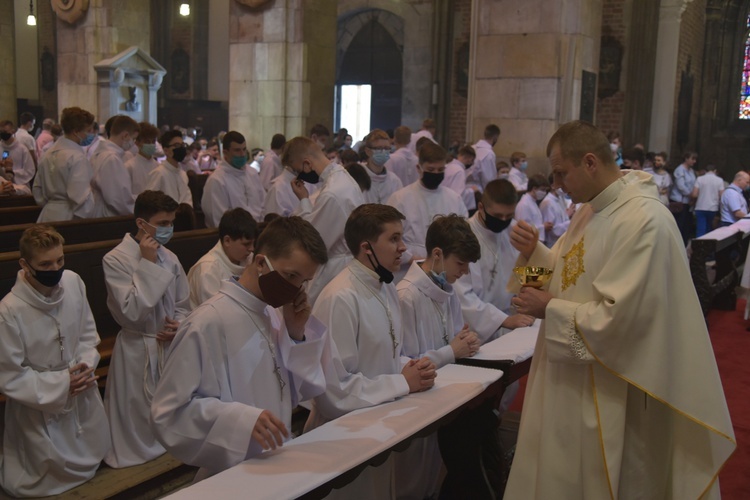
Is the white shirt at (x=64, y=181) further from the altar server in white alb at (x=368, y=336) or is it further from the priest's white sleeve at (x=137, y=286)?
the altar server in white alb at (x=368, y=336)

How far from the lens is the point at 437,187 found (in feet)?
23.9

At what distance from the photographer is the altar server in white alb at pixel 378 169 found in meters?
8.54

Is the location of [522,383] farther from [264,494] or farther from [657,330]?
[264,494]

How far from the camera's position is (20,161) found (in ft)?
44.0

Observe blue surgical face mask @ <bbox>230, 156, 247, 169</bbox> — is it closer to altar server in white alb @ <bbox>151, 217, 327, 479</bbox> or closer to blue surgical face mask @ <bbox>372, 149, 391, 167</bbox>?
blue surgical face mask @ <bbox>372, 149, 391, 167</bbox>

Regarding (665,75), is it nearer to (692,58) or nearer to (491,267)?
(692,58)

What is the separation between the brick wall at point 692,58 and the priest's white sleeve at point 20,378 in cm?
1835

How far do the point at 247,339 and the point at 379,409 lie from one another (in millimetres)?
682

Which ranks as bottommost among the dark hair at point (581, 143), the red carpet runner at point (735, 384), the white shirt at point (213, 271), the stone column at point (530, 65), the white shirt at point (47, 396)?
the red carpet runner at point (735, 384)

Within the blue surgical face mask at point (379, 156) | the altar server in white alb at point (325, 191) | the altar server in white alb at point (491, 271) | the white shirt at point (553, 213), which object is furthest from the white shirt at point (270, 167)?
the altar server in white alb at point (491, 271)

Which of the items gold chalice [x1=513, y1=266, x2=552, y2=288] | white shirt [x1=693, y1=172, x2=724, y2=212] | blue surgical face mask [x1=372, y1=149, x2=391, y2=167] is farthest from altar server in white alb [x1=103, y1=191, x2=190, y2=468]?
white shirt [x1=693, y1=172, x2=724, y2=212]

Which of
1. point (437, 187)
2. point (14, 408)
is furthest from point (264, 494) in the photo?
point (437, 187)

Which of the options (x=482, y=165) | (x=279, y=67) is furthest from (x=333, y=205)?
(x=279, y=67)

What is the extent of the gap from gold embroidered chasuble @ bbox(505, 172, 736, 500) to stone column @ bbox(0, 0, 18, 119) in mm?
18108
